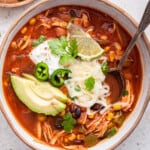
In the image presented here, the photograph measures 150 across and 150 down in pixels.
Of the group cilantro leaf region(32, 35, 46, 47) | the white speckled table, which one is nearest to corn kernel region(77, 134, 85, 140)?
the white speckled table

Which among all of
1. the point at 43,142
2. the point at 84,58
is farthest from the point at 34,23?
the point at 43,142

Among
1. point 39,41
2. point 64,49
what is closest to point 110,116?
point 64,49

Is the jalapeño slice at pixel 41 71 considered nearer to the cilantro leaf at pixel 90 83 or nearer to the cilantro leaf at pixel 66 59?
the cilantro leaf at pixel 66 59

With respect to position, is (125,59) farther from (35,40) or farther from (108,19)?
(35,40)

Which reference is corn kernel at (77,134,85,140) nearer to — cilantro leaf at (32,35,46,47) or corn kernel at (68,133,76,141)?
corn kernel at (68,133,76,141)

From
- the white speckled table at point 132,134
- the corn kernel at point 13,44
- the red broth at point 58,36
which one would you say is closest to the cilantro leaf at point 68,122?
the red broth at point 58,36

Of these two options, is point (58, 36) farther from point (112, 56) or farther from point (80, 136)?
point (80, 136)
